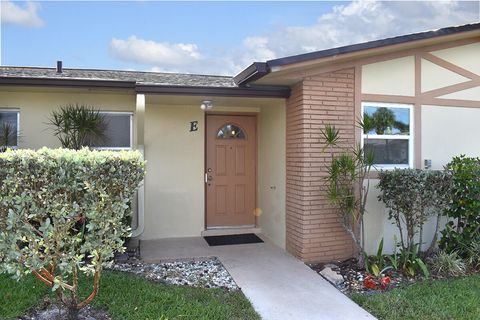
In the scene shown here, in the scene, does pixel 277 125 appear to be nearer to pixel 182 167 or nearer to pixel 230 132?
pixel 230 132

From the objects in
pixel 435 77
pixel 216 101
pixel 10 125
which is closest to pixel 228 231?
pixel 216 101

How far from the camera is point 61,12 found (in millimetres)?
9625

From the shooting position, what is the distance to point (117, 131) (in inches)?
292

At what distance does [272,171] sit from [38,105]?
15.5ft

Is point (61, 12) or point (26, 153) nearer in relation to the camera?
point (26, 153)

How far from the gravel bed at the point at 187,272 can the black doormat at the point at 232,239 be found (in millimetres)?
1055

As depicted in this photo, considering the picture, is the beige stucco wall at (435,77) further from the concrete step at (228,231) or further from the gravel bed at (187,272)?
the gravel bed at (187,272)

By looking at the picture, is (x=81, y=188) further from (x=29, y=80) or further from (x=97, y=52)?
(x=97, y=52)

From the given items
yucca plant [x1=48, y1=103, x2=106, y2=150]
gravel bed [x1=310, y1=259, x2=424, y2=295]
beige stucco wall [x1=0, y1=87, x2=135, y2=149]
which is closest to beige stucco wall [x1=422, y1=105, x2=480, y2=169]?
gravel bed [x1=310, y1=259, x2=424, y2=295]

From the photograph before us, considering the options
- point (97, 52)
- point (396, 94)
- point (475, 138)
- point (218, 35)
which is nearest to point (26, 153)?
point (396, 94)

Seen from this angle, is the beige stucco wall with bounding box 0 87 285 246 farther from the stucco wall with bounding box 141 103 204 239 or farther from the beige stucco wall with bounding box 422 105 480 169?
the beige stucco wall with bounding box 422 105 480 169

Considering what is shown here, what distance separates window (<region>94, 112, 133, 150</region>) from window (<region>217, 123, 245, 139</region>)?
1899mm

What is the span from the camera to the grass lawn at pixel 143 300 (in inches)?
149

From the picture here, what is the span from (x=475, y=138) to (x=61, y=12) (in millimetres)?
10178
